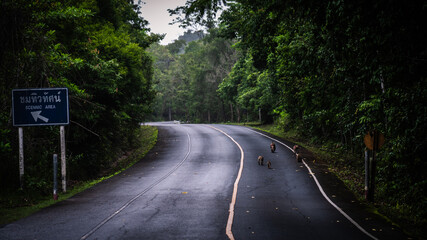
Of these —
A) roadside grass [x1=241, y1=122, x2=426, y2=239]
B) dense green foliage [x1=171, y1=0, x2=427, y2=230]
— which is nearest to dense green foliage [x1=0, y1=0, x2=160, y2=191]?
dense green foliage [x1=171, y1=0, x2=427, y2=230]

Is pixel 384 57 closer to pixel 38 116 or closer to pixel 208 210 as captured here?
pixel 208 210

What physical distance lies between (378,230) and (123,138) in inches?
856

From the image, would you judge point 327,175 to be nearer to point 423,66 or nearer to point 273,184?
point 273,184

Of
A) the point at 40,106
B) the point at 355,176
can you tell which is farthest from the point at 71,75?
the point at 355,176

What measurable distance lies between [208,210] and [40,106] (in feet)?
20.9

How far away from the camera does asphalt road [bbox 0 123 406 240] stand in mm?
6855

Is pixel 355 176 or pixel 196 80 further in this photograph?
pixel 196 80

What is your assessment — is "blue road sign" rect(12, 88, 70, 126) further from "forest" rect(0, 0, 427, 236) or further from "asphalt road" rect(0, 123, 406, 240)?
"asphalt road" rect(0, 123, 406, 240)

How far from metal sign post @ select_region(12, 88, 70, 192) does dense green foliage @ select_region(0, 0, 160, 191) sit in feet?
1.29

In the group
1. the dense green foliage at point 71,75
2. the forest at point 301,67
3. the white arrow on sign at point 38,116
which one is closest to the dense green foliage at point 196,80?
the dense green foliage at point 71,75

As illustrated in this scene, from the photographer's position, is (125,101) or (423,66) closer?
(423,66)

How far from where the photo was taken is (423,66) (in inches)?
269

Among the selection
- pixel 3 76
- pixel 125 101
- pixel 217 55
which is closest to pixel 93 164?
pixel 125 101

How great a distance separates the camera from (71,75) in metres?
12.6
